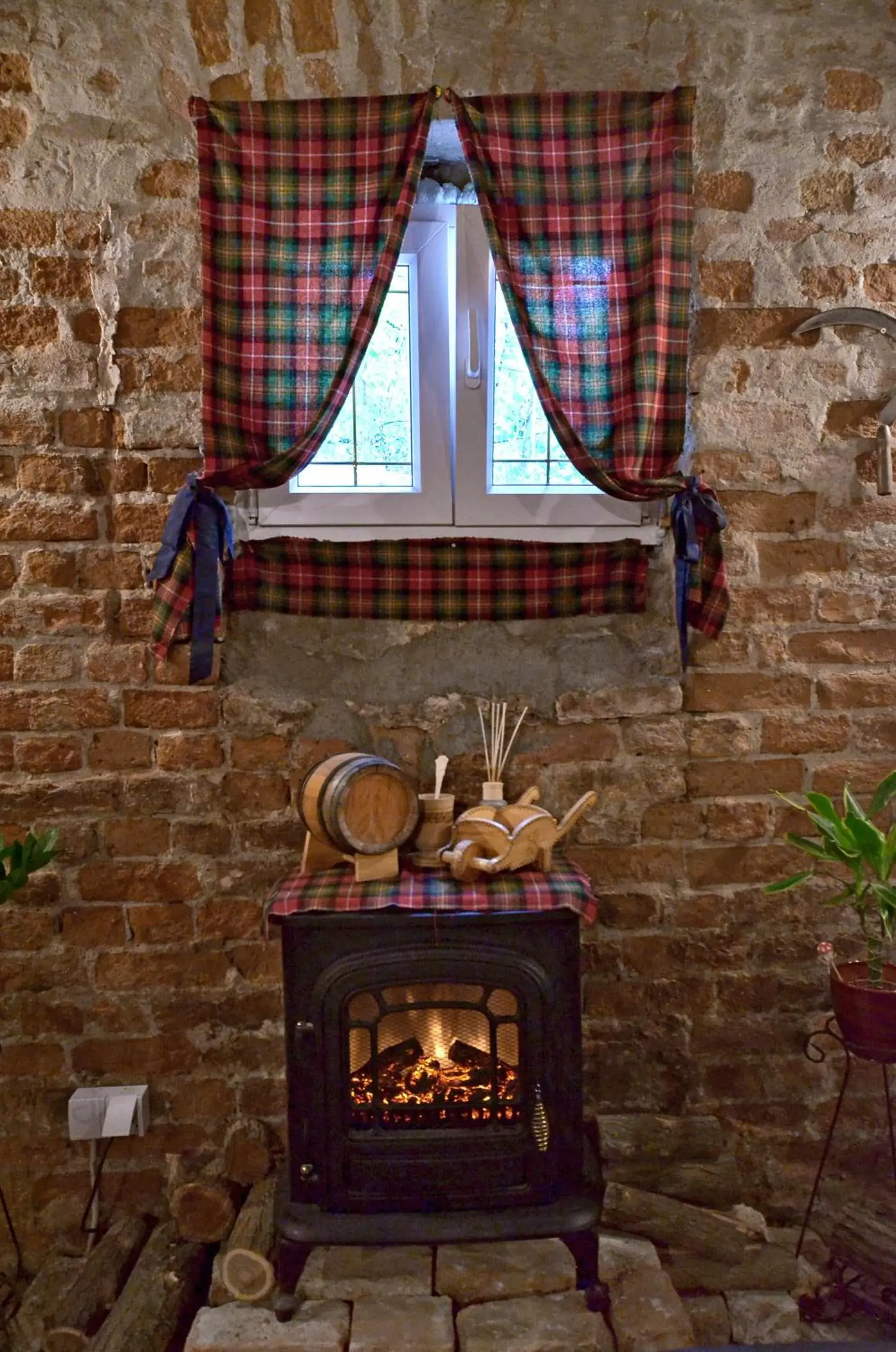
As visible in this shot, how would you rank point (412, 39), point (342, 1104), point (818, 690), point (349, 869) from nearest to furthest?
point (342, 1104), point (349, 869), point (412, 39), point (818, 690)

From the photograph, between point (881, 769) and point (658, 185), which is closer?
point (658, 185)

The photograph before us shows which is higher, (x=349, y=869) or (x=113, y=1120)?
(x=349, y=869)

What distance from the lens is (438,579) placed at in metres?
2.90

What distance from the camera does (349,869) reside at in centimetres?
259

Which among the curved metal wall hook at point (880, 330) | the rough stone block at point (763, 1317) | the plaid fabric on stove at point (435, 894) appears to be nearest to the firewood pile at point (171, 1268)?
the plaid fabric on stove at point (435, 894)

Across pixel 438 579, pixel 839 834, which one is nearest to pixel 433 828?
pixel 438 579

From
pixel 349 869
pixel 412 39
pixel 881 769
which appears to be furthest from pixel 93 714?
pixel 881 769

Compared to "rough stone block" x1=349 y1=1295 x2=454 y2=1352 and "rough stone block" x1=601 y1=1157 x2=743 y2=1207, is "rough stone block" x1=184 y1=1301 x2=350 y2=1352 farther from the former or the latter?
"rough stone block" x1=601 y1=1157 x2=743 y2=1207

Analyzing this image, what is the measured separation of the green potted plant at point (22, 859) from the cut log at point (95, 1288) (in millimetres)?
1034

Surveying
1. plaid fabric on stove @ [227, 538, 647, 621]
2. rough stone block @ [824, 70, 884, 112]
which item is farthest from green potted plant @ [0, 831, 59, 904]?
rough stone block @ [824, 70, 884, 112]

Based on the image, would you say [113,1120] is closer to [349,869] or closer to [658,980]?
[349,869]

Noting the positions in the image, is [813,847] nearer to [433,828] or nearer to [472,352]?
[433,828]

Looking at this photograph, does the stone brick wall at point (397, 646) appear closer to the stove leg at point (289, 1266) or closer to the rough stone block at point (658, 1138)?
the rough stone block at point (658, 1138)

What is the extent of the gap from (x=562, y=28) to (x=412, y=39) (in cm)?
44
